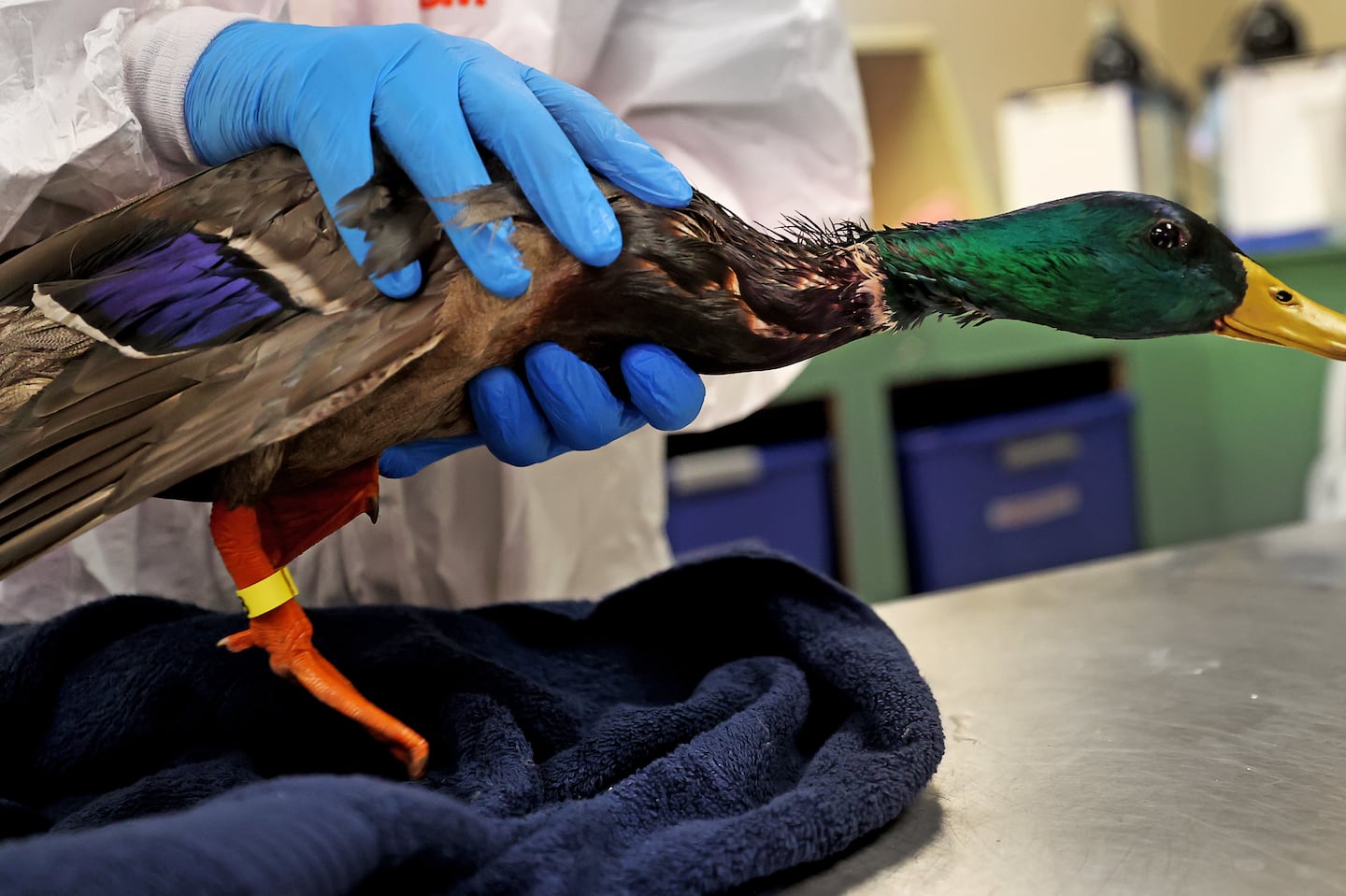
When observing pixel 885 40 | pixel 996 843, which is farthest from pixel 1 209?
pixel 885 40

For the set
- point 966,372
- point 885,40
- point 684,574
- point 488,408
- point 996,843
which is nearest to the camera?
point 996,843

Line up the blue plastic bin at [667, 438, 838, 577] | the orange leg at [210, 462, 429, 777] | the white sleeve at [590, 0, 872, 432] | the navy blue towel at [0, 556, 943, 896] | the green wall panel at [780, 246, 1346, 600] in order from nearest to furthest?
the navy blue towel at [0, 556, 943, 896], the orange leg at [210, 462, 429, 777], the white sleeve at [590, 0, 872, 432], the blue plastic bin at [667, 438, 838, 577], the green wall panel at [780, 246, 1346, 600]

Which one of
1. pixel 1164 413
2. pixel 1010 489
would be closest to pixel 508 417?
pixel 1010 489

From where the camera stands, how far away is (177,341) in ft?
2.19

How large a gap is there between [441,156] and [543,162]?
0.07 metres

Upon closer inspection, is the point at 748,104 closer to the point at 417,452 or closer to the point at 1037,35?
the point at 417,452

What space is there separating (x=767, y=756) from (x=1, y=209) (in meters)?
0.73

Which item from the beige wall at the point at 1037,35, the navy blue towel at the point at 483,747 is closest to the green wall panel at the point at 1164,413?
the beige wall at the point at 1037,35

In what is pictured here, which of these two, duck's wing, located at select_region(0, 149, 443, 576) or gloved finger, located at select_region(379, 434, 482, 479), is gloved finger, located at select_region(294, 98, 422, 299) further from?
gloved finger, located at select_region(379, 434, 482, 479)

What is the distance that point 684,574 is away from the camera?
0.97m

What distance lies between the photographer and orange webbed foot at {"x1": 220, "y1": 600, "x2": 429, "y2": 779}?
754mm

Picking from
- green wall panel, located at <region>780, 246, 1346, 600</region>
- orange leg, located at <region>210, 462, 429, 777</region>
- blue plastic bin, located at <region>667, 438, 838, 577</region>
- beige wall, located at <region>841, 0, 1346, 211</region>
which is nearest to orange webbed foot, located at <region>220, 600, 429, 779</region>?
orange leg, located at <region>210, 462, 429, 777</region>

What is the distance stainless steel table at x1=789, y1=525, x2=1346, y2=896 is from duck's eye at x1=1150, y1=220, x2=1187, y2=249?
37cm

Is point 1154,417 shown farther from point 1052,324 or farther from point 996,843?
point 996,843
